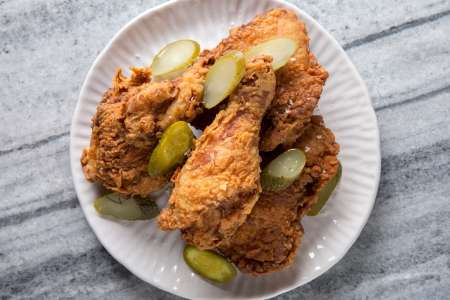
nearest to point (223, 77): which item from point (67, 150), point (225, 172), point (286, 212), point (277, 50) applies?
point (277, 50)

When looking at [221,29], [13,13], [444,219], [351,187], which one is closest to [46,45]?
[13,13]

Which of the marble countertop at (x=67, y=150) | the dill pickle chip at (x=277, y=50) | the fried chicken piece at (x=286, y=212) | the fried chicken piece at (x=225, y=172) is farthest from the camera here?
the marble countertop at (x=67, y=150)

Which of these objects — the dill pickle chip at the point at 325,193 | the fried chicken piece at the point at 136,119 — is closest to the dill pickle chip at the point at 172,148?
the fried chicken piece at the point at 136,119

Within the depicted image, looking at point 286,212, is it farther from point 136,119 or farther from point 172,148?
point 136,119

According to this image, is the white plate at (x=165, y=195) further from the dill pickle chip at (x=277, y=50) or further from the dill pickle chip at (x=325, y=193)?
the dill pickle chip at (x=277, y=50)

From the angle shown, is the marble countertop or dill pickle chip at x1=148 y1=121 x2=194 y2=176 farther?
the marble countertop

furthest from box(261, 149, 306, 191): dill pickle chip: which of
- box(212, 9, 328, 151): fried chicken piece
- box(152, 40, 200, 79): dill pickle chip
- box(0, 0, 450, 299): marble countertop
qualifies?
box(0, 0, 450, 299): marble countertop

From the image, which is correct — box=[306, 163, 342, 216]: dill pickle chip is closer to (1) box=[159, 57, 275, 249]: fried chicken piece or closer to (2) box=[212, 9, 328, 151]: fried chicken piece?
(2) box=[212, 9, 328, 151]: fried chicken piece
